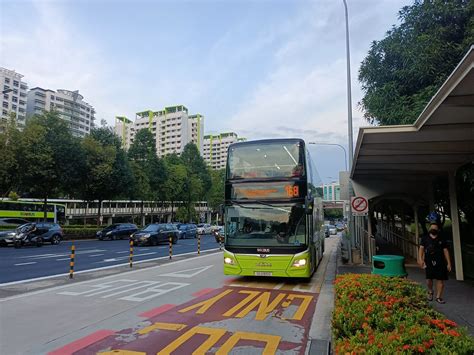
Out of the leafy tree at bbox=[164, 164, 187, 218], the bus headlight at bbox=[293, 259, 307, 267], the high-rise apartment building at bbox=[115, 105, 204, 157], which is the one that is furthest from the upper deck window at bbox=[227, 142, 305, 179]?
the high-rise apartment building at bbox=[115, 105, 204, 157]

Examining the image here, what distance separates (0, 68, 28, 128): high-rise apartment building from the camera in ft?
302

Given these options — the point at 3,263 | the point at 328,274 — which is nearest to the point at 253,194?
the point at 328,274

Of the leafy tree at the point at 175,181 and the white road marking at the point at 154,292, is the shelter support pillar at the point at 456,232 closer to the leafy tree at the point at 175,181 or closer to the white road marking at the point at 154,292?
the white road marking at the point at 154,292

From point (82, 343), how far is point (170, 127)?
121 metres

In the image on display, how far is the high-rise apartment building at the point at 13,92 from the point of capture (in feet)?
302

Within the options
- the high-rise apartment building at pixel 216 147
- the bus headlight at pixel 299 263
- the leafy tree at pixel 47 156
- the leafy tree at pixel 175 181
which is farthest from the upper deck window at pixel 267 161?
the high-rise apartment building at pixel 216 147

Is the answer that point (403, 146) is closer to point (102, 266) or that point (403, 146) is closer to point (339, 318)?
point (339, 318)

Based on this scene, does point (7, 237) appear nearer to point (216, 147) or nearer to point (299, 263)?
point (299, 263)

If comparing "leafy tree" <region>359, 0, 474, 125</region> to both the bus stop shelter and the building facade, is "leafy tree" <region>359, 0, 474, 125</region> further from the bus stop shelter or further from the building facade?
the building facade

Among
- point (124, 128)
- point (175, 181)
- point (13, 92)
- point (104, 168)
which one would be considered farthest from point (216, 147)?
point (104, 168)

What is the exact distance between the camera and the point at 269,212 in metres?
9.91

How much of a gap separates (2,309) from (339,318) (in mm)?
7086

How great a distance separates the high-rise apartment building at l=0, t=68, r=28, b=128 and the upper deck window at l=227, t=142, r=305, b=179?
97632 millimetres

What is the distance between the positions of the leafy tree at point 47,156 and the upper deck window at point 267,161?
21373mm
